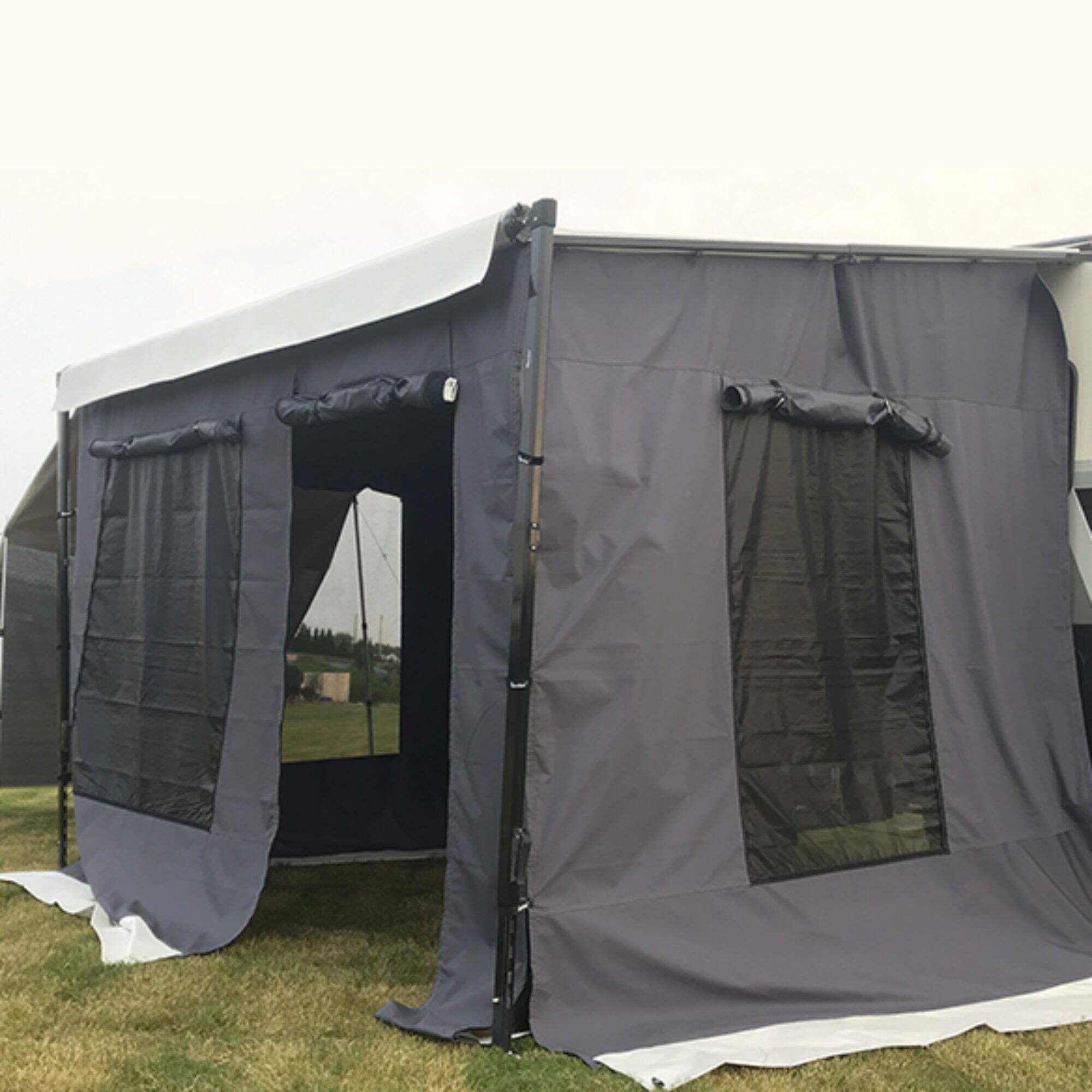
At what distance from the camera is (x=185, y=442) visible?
411 centimetres

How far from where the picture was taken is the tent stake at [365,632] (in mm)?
5207

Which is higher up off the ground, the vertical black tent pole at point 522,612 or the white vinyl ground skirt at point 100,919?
the vertical black tent pole at point 522,612

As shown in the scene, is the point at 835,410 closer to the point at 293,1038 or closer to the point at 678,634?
the point at 678,634

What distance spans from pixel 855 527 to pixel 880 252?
79 centimetres

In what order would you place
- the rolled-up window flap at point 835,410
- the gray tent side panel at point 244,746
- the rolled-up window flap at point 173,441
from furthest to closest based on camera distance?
the rolled-up window flap at point 173,441 → the gray tent side panel at point 244,746 → the rolled-up window flap at point 835,410

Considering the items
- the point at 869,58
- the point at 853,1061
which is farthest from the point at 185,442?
the point at 869,58

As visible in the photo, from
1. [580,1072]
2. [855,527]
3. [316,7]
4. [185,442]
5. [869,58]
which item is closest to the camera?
[580,1072]

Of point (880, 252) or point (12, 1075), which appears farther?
point (880, 252)

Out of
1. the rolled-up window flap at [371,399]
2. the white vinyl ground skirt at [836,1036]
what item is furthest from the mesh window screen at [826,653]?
the rolled-up window flap at [371,399]

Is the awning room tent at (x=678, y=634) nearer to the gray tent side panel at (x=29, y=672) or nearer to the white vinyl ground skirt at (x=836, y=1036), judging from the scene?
the white vinyl ground skirt at (x=836, y=1036)

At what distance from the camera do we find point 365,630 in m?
5.28

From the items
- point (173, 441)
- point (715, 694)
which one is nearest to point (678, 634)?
point (715, 694)

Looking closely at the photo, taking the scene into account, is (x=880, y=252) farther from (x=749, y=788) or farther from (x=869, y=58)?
(x=869, y=58)

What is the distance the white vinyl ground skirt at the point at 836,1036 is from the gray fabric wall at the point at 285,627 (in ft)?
1.41
